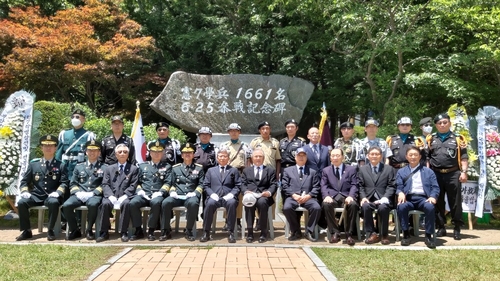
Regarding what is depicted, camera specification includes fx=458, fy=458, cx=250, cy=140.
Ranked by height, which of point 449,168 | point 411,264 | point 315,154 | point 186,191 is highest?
point 315,154

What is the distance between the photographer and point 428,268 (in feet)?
15.6

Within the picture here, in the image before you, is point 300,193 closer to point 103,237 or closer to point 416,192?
point 416,192

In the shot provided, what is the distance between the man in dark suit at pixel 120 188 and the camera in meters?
6.18

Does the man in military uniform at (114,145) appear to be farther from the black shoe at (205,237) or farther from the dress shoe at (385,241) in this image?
the dress shoe at (385,241)

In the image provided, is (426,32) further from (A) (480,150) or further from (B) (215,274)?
(B) (215,274)

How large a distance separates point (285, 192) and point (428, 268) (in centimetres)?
230

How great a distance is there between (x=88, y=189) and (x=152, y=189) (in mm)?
895

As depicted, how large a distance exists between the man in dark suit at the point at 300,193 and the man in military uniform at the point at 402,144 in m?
1.33

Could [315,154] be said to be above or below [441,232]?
above

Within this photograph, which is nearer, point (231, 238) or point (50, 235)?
point (231, 238)

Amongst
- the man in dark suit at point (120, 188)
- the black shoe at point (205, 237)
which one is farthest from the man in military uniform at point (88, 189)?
the black shoe at point (205, 237)

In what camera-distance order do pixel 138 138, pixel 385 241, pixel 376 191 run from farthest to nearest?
1. pixel 138 138
2. pixel 376 191
3. pixel 385 241

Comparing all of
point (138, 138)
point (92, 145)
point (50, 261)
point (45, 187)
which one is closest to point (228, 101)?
point (138, 138)

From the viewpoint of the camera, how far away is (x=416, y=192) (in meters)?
6.18
